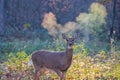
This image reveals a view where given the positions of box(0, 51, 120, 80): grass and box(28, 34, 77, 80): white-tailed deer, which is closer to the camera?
box(28, 34, 77, 80): white-tailed deer

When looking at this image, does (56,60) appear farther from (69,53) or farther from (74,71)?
(74,71)

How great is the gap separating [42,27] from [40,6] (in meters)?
4.18

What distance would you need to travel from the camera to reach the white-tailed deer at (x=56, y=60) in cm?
1049

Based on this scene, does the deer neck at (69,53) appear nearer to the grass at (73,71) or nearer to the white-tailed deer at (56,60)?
the white-tailed deer at (56,60)

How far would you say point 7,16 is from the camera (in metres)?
34.2

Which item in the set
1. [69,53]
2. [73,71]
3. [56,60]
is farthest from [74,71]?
[69,53]

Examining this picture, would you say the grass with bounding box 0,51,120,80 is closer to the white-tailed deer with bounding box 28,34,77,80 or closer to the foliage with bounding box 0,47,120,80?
the foliage with bounding box 0,47,120,80

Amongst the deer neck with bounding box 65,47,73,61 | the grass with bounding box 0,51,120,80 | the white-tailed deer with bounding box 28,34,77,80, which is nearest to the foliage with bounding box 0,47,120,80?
the grass with bounding box 0,51,120,80

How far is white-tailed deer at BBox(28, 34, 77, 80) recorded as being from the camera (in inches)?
413

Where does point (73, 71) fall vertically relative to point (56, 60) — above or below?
below

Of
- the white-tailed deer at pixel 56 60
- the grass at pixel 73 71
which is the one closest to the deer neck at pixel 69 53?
the white-tailed deer at pixel 56 60

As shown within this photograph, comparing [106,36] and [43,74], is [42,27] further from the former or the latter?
[43,74]

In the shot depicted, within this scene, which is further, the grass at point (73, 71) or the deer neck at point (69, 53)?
the grass at point (73, 71)

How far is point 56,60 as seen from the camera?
10.8 m
